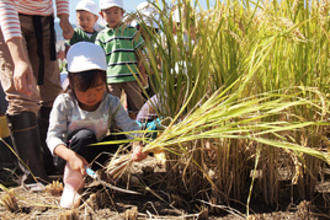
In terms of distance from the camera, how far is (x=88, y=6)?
13.1ft

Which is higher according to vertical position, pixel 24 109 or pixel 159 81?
pixel 159 81

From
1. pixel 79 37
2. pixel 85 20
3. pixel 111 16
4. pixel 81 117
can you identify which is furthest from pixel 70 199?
pixel 85 20

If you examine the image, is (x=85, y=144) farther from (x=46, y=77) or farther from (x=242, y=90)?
(x=242, y=90)

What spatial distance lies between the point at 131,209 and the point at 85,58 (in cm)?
82

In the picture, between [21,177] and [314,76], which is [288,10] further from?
[21,177]

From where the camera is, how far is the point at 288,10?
1476 mm

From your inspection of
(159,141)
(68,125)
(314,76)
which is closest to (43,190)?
(68,125)

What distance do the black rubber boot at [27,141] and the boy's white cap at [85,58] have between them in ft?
1.64

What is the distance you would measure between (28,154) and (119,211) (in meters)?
0.78

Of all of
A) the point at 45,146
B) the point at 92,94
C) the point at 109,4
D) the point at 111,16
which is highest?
the point at 109,4

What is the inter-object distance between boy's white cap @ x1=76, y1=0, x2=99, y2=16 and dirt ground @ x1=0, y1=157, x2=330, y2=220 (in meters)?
2.68

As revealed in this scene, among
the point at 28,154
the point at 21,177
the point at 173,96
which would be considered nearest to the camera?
the point at 173,96

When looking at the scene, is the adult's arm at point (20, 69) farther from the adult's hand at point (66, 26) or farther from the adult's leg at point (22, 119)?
the adult's hand at point (66, 26)

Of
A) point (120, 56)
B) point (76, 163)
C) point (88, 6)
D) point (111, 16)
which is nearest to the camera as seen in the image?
point (76, 163)
